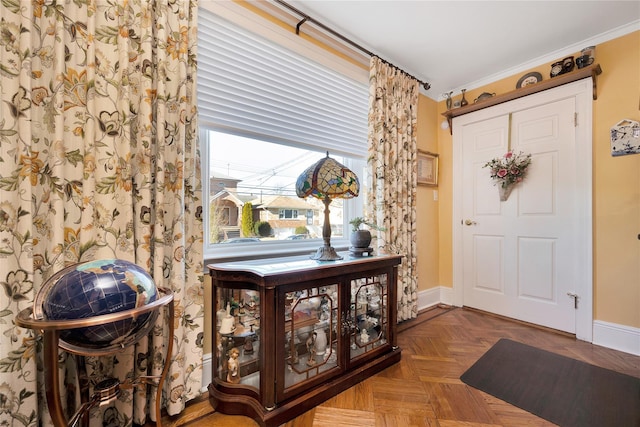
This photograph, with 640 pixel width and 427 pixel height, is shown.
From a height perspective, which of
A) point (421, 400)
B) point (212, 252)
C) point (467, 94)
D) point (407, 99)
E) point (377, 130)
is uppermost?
point (467, 94)

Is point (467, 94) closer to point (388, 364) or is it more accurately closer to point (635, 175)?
point (635, 175)

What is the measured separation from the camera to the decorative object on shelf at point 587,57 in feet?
7.39

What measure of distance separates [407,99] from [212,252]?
2360 mm

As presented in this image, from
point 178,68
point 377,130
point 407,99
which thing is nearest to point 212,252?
point 178,68

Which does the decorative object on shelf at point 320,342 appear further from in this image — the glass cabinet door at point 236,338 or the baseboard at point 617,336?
the baseboard at point 617,336

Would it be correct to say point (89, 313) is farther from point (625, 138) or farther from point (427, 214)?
point (625, 138)

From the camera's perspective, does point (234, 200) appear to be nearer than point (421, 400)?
No

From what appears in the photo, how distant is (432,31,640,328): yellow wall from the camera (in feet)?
6.89

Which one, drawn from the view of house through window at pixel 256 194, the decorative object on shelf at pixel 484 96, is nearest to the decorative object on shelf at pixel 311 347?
the view of house through window at pixel 256 194

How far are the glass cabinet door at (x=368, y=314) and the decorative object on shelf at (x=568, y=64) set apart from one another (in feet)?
8.25

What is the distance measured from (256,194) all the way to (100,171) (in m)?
0.97

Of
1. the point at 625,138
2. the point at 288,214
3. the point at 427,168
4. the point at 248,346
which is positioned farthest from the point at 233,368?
the point at 625,138

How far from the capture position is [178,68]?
1438 millimetres

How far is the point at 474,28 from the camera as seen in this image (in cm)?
217
